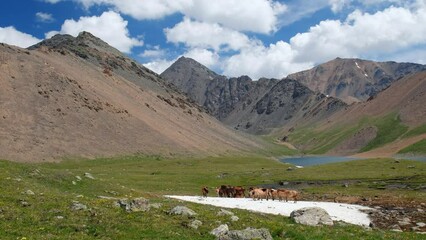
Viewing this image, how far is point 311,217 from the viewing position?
31.9 meters

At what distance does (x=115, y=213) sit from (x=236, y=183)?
→ 65.3 m

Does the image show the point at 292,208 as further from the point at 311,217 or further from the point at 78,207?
the point at 78,207

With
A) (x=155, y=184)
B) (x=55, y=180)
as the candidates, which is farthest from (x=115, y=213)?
(x=155, y=184)

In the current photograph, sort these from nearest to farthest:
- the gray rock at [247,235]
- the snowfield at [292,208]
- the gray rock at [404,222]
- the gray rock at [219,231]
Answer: the gray rock at [247,235] → the gray rock at [219,231] → the gray rock at [404,222] → the snowfield at [292,208]

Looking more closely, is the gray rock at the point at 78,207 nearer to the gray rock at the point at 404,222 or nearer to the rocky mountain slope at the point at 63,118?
the gray rock at the point at 404,222

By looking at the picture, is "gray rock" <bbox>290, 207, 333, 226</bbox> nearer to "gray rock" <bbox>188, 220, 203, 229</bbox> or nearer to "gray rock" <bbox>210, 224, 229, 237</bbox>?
"gray rock" <bbox>188, 220, 203, 229</bbox>

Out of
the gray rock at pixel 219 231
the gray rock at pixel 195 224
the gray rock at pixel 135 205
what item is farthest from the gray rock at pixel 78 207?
the gray rock at pixel 219 231

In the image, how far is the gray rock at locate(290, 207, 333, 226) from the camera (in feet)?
103

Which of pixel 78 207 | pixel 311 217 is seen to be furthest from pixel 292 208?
pixel 78 207

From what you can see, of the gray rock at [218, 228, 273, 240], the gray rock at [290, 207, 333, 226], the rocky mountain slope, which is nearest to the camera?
the gray rock at [218, 228, 273, 240]

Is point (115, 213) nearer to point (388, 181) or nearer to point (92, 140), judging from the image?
point (388, 181)

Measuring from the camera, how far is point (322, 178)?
93.9 metres

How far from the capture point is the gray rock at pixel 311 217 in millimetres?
31391

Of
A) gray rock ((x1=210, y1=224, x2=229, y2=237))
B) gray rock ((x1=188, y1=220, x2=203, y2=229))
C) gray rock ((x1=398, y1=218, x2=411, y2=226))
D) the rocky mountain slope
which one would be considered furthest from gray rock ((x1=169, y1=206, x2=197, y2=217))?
the rocky mountain slope
